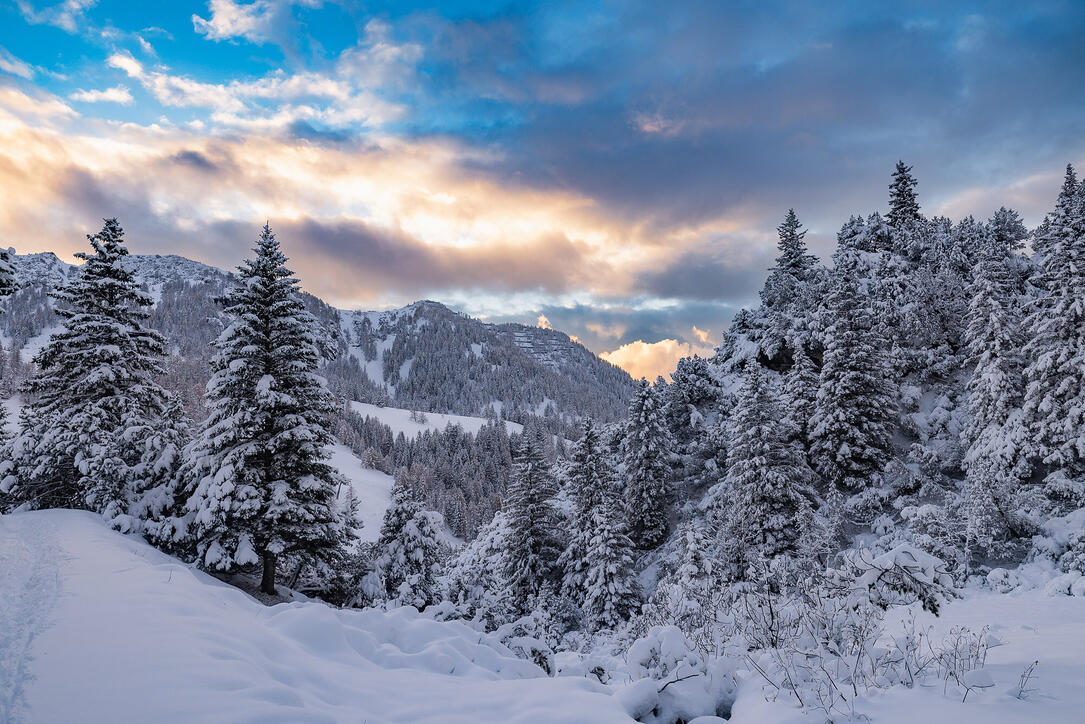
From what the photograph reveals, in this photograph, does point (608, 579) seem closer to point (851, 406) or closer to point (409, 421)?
point (851, 406)

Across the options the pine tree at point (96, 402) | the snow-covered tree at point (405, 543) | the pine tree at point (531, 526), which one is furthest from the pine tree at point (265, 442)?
the pine tree at point (531, 526)

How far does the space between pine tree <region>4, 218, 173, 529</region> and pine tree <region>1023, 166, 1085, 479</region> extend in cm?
3402

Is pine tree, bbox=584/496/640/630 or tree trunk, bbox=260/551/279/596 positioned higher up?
tree trunk, bbox=260/551/279/596

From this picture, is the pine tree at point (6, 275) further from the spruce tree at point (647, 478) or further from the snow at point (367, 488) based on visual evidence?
the snow at point (367, 488)

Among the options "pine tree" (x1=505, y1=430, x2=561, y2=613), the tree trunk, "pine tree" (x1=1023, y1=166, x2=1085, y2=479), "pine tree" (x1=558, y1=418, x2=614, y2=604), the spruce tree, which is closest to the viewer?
the tree trunk

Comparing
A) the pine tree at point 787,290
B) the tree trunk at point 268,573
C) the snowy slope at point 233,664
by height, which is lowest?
the tree trunk at point 268,573

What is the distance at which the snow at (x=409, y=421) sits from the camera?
482 ft

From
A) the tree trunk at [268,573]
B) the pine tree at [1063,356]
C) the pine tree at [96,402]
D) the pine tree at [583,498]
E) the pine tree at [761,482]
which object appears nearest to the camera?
the tree trunk at [268,573]

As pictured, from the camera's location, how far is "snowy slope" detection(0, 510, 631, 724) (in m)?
4.29

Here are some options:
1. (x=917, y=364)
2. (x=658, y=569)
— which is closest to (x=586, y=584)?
(x=658, y=569)

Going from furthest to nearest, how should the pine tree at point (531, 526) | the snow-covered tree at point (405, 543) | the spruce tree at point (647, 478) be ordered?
the spruce tree at point (647, 478)
the pine tree at point (531, 526)
the snow-covered tree at point (405, 543)

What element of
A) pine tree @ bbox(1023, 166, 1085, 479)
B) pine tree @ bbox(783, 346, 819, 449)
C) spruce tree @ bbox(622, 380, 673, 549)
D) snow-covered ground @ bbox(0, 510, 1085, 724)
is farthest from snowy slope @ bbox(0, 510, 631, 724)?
pine tree @ bbox(783, 346, 819, 449)

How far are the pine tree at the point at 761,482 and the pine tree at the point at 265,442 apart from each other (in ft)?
59.8

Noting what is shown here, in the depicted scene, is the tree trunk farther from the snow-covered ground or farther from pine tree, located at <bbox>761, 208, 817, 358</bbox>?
pine tree, located at <bbox>761, 208, 817, 358</bbox>
